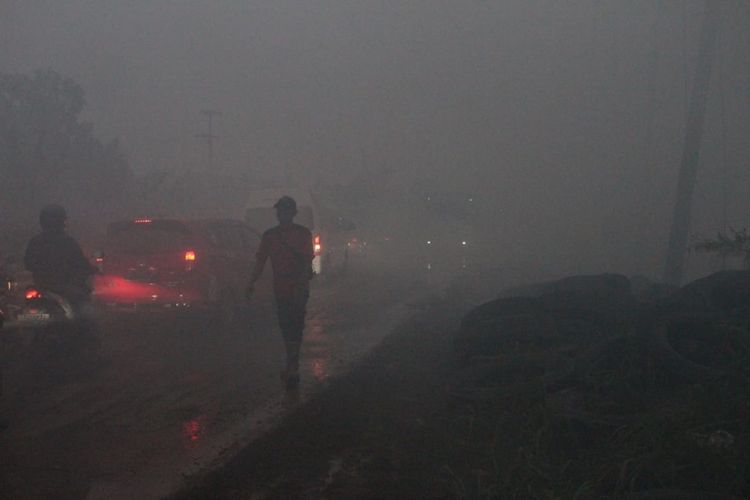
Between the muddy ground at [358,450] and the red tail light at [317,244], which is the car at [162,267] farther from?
the red tail light at [317,244]

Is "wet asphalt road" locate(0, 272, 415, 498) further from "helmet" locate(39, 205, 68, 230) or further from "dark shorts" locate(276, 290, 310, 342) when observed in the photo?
"helmet" locate(39, 205, 68, 230)

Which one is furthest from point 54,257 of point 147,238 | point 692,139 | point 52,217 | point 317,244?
point 692,139

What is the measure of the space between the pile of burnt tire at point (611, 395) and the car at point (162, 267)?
445 centimetres

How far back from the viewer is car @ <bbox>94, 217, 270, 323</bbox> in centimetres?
1138

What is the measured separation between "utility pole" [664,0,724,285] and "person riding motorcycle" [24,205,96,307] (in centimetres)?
1426

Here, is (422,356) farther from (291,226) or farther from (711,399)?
(711,399)

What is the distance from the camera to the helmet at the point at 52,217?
374 inches

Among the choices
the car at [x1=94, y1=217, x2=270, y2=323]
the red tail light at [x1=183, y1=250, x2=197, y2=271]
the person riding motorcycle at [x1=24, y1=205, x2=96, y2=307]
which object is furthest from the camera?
the red tail light at [x1=183, y1=250, x2=197, y2=271]

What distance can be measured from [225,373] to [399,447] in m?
3.63

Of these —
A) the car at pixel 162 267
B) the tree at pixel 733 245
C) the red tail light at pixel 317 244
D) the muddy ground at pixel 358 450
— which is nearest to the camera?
the muddy ground at pixel 358 450

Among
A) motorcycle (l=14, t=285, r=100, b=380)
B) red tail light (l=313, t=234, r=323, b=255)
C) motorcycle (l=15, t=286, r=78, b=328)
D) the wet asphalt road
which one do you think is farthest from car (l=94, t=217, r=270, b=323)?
red tail light (l=313, t=234, r=323, b=255)

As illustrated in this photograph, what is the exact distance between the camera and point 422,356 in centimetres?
1009

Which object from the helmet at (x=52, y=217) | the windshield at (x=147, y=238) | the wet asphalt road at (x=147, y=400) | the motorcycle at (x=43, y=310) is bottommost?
the wet asphalt road at (x=147, y=400)

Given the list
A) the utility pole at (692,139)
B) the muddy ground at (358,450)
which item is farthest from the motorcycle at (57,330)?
the utility pole at (692,139)
